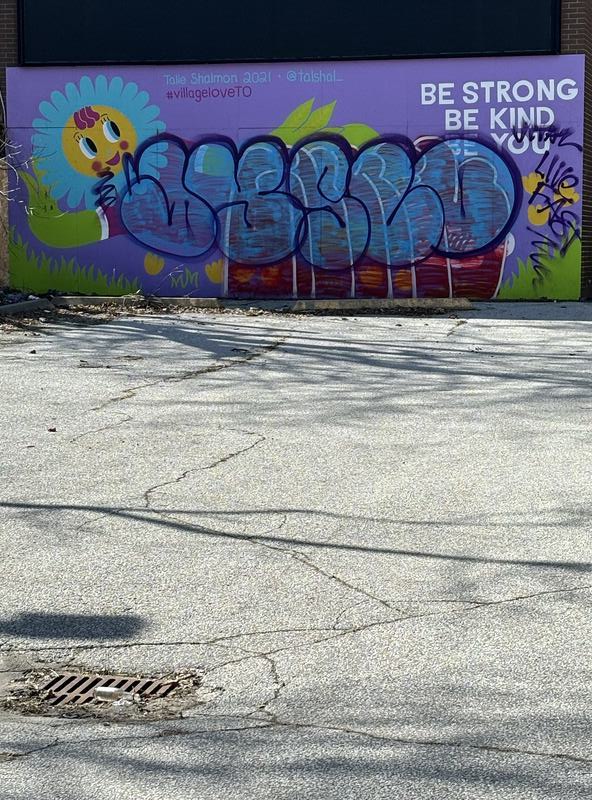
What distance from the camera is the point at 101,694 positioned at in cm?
423

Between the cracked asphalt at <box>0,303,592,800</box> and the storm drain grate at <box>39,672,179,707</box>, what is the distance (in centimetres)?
14

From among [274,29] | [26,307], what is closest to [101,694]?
[26,307]

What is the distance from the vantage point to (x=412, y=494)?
707cm

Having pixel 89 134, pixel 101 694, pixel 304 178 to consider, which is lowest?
pixel 101 694

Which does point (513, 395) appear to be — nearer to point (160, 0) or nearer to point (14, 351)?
point (14, 351)

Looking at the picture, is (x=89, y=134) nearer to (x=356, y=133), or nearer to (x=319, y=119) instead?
(x=319, y=119)

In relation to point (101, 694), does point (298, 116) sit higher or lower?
higher

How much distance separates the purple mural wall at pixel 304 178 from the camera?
21219 mm

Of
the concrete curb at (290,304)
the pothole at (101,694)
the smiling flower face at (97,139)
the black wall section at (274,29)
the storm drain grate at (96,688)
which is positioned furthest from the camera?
the smiling flower face at (97,139)

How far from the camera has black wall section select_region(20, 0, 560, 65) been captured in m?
20.9

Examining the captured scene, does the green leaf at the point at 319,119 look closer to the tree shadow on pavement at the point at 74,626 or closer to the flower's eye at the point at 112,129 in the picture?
the flower's eye at the point at 112,129

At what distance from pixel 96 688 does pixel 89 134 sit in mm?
19626

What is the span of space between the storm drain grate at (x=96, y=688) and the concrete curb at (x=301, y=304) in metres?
15.5

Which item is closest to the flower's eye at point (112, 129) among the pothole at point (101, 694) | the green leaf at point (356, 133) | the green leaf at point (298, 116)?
the green leaf at point (298, 116)
